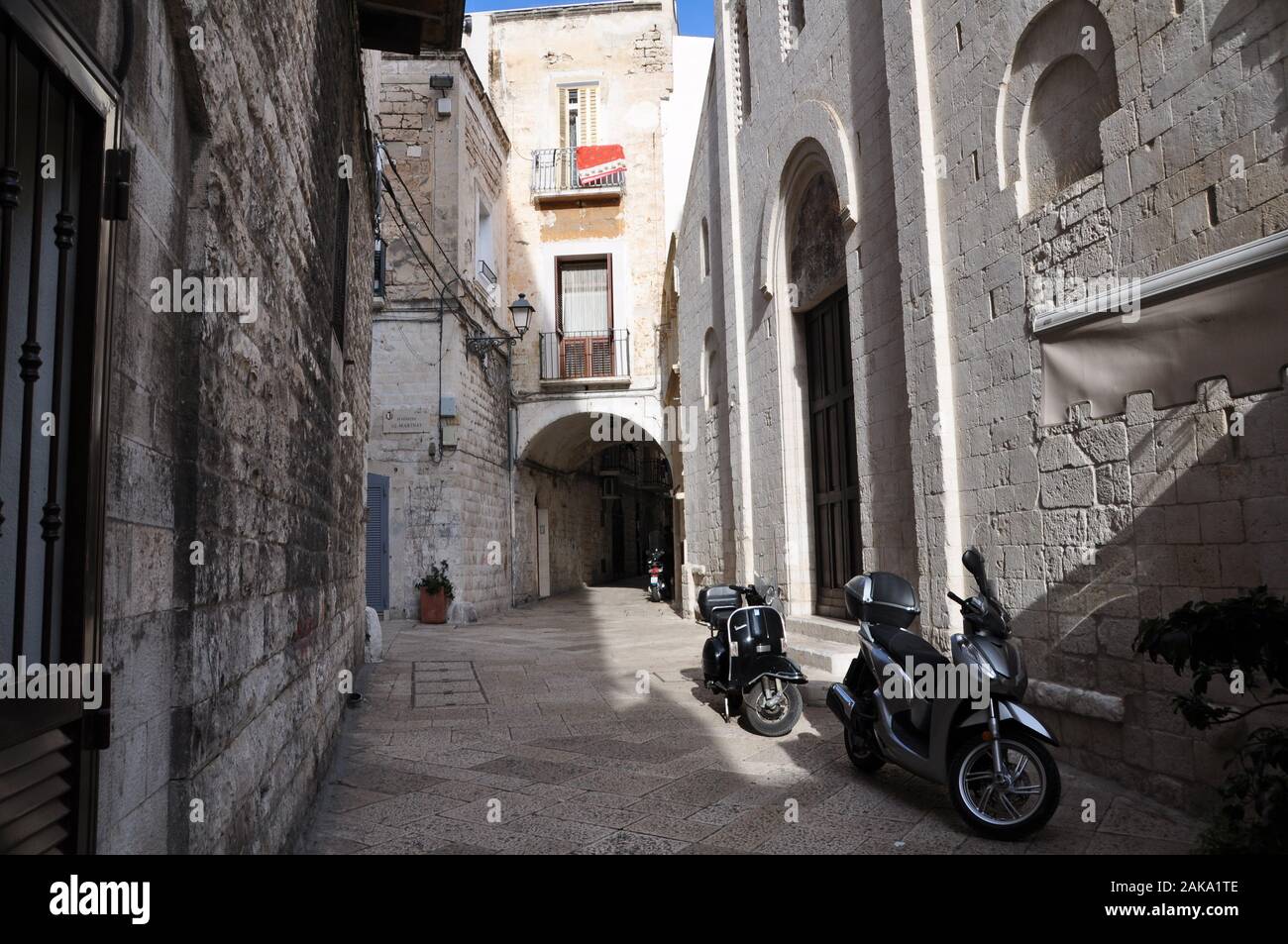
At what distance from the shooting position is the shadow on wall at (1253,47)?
11.9ft

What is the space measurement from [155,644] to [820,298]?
25.7ft

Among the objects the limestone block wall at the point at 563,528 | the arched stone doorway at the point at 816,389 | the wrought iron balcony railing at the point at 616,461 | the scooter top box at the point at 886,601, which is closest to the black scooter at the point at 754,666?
the scooter top box at the point at 886,601

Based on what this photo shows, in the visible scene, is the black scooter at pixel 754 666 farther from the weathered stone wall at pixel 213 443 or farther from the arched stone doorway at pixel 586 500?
the arched stone doorway at pixel 586 500

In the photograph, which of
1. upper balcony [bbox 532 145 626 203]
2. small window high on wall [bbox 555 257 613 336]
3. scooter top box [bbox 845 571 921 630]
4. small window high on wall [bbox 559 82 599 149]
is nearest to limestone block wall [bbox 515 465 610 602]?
small window high on wall [bbox 555 257 613 336]

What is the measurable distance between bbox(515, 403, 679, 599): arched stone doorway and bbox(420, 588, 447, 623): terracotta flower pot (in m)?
4.43

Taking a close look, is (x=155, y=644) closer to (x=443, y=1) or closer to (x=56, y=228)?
(x=56, y=228)

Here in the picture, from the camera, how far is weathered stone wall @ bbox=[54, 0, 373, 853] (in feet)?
6.43

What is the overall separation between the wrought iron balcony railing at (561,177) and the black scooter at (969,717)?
52.4ft

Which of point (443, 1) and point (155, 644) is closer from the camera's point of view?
point (155, 644)

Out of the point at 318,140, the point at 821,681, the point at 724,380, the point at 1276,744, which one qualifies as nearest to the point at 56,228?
the point at 318,140

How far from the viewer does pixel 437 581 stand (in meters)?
14.0

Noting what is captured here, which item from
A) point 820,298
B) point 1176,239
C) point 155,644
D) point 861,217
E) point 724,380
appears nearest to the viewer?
point 155,644

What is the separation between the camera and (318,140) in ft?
14.6

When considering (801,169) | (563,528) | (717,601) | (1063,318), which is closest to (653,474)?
(563,528)
